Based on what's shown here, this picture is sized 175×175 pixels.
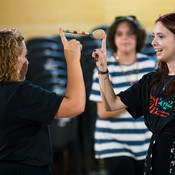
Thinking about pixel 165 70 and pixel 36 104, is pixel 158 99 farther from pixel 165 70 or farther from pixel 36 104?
pixel 36 104

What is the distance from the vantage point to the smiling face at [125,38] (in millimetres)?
2252

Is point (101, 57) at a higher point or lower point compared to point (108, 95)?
higher

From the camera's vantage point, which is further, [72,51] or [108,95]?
[108,95]

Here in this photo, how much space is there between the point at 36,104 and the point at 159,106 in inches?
21.2

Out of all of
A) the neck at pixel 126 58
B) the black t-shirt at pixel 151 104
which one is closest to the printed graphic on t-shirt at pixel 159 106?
the black t-shirt at pixel 151 104

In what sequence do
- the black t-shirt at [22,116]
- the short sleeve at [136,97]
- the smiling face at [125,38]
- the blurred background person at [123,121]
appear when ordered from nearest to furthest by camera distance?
the black t-shirt at [22,116] < the short sleeve at [136,97] < the blurred background person at [123,121] < the smiling face at [125,38]

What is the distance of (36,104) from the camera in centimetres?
137

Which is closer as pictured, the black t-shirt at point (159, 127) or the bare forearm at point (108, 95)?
the black t-shirt at point (159, 127)

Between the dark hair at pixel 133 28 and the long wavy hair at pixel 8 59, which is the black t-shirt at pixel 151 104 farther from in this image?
the dark hair at pixel 133 28

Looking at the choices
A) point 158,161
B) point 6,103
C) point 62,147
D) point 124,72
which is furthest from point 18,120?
point 62,147

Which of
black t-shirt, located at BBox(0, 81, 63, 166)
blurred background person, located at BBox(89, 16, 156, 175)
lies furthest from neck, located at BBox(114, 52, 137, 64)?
black t-shirt, located at BBox(0, 81, 63, 166)

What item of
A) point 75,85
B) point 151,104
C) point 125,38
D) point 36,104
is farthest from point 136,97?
point 125,38

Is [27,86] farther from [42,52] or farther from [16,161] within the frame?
[42,52]

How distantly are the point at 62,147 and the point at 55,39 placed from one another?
102 cm
